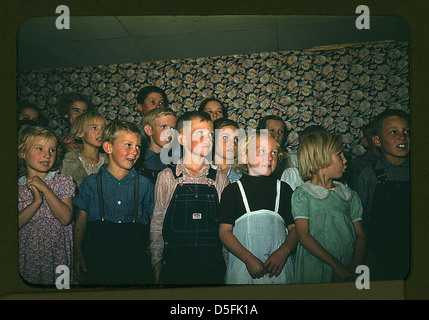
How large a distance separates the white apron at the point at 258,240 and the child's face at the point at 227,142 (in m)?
0.35

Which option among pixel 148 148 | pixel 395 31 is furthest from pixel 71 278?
pixel 395 31

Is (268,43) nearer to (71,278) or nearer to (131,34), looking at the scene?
(131,34)

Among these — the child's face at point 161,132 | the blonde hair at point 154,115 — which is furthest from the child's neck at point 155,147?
the blonde hair at point 154,115

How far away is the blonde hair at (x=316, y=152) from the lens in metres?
2.71

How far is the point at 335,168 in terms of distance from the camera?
2699mm

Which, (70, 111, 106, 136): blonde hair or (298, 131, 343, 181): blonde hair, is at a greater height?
(70, 111, 106, 136): blonde hair

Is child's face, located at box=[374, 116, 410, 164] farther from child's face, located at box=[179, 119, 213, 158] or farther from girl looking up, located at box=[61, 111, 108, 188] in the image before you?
girl looking up, located at box=[61, 111, 108, 188]

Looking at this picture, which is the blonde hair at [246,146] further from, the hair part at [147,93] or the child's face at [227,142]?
the hair part at [147,93]

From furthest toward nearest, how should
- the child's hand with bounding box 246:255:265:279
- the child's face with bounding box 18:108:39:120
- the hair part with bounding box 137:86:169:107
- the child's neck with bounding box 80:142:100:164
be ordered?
the hair part with bounding box 137:86:169:107 → the child's face with bounding box 18:108:39:120 → the child's neck with bounding box 80:142:100:164 → the child's hand with bounding box 246:255:265:279

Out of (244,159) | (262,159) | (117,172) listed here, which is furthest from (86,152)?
(262,159)

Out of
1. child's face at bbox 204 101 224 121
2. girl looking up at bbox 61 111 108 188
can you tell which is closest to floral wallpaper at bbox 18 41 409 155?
girl looking up at bbox 61 111 108 188

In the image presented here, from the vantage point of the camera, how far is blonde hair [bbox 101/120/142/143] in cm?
272

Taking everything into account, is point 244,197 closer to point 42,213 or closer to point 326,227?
point 326,227

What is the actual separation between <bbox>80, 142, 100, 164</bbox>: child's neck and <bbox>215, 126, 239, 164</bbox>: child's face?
2.46ft
